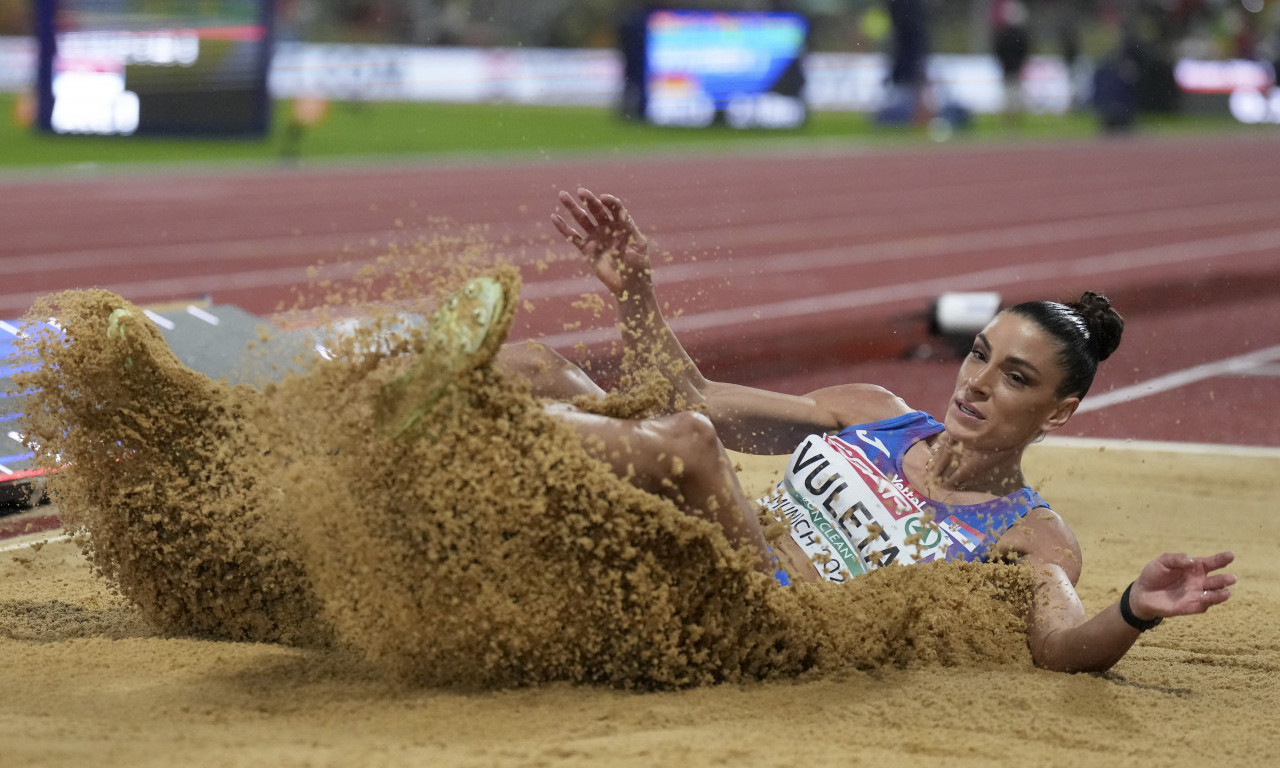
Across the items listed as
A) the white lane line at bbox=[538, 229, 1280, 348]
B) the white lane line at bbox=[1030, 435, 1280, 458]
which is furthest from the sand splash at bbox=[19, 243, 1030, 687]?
the white lane line at bbox=[538, 229, 1280, 348]

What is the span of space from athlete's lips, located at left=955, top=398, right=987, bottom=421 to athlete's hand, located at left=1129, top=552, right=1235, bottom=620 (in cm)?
54

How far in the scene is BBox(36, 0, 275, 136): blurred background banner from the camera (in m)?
15.0

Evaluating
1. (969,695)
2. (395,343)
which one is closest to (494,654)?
(395,343)

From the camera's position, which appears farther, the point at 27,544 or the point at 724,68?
Result: the point at 724,68

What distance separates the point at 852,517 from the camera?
126 inches

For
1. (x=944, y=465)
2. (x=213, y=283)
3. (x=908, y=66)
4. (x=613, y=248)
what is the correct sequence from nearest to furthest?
(x=944, y=465), (x=613, y=248), (x=213, y=283), (x=908, y=66)

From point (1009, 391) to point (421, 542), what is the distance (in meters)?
1.30

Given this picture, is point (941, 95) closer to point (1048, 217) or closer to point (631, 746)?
point (1048, 217)

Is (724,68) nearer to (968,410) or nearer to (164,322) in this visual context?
(164,322)

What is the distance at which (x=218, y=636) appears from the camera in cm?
315

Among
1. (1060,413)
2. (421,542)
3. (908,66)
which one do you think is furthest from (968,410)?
(908,66)

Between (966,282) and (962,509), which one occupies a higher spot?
(962,509)

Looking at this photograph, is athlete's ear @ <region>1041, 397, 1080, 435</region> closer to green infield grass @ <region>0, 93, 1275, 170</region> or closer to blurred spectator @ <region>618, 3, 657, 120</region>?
green infield grass @ <region>0, 93, 1275, 170</region>

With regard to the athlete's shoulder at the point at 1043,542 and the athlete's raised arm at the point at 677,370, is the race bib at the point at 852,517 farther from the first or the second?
the athlete's raised arm at the point at 677,370
